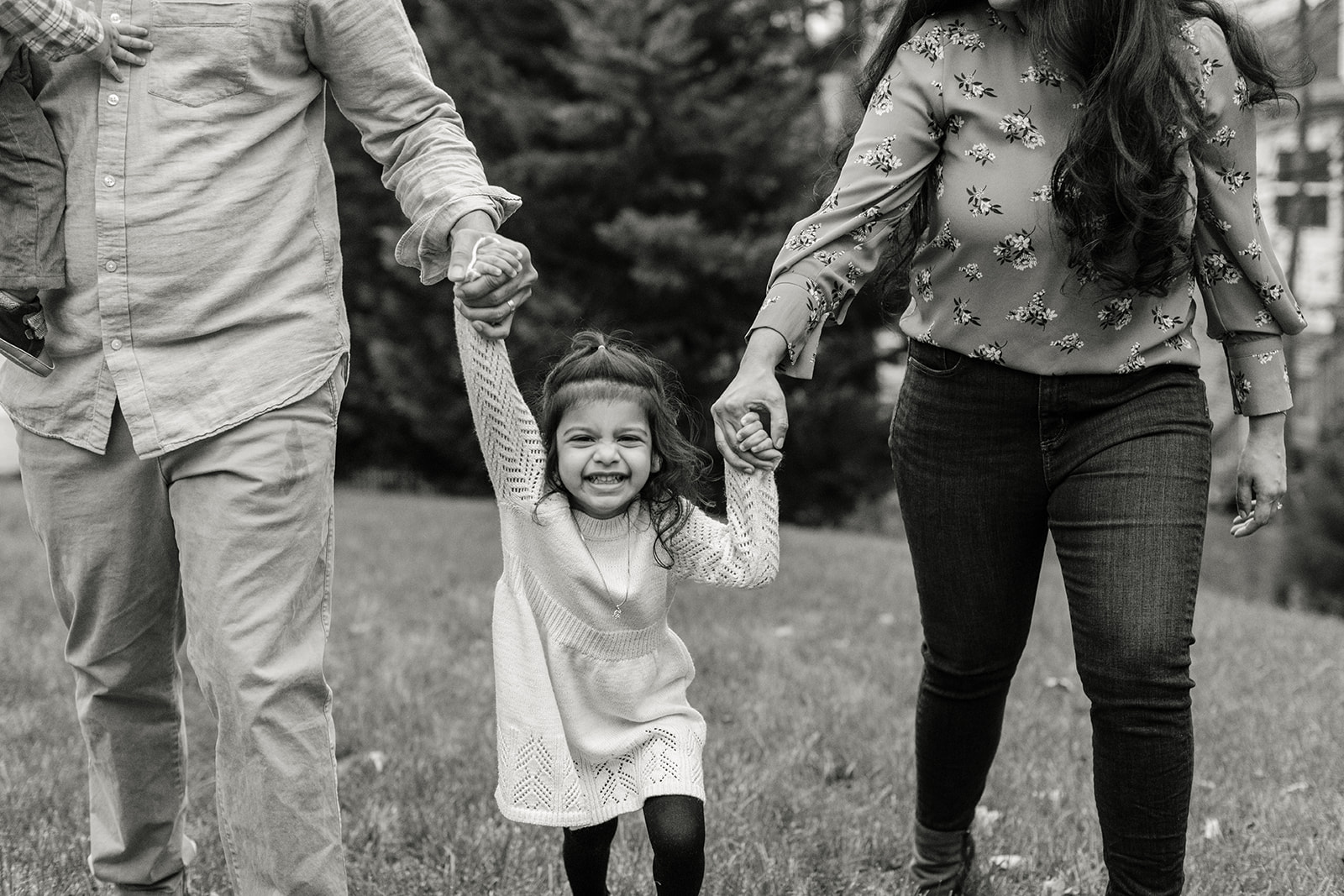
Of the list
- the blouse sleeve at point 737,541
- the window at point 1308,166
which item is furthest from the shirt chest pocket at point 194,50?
the window at point 1308,166

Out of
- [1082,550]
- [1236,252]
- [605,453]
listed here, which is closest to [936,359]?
[1082,550]

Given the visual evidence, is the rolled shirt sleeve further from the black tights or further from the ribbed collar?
the black tights

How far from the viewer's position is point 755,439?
2520 mm

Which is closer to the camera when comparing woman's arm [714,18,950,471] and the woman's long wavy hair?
the woman's long wavy hair

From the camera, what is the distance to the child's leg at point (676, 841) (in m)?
2.56

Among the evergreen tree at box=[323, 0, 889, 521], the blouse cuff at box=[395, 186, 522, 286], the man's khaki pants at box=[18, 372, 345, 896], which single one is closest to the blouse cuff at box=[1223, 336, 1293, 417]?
the blouse cuff at box=[395, 186, 522, 286]

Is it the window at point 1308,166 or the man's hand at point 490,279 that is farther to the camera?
the window at point 1308,166

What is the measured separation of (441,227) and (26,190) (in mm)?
701

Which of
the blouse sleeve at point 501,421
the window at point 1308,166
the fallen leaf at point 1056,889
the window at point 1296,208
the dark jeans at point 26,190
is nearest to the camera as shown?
the dark jeans at point 26,190

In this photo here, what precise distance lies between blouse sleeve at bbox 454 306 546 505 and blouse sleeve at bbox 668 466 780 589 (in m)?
0.30

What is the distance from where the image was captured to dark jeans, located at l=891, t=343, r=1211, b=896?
2510mm

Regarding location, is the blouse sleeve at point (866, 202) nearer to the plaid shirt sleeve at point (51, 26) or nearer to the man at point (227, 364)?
the man at point (227, 364)

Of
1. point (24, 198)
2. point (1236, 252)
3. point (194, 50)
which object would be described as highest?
point (194, 50)

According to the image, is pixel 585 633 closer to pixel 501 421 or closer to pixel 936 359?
pixel 501 421
